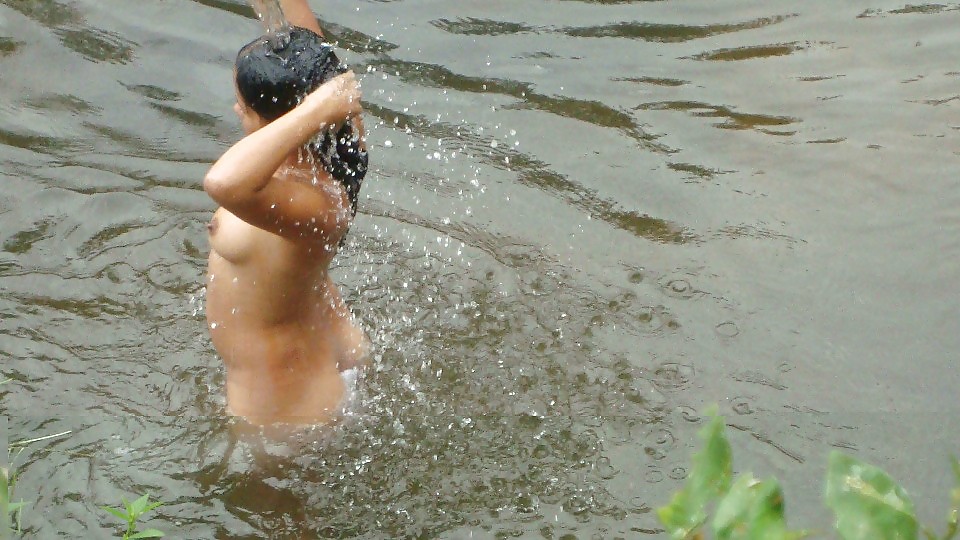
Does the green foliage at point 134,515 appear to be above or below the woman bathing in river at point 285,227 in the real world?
below

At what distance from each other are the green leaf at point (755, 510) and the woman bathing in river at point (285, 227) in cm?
189

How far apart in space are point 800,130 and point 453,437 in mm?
2318

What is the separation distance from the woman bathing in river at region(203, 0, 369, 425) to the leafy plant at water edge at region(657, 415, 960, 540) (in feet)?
5.97

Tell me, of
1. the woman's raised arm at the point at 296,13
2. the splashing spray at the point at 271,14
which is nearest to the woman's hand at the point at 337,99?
the splashing spray at the point at 271,14

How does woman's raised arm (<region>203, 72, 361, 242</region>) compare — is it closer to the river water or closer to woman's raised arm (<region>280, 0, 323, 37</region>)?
woman's raised arm (<region>280, 0, 323, 37</region>)

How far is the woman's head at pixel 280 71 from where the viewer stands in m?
2.95

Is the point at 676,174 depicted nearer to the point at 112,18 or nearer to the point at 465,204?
the point at 465,204

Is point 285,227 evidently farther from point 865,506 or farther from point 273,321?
point 865,506

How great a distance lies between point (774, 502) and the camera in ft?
3.58

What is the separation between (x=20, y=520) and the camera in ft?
10.9

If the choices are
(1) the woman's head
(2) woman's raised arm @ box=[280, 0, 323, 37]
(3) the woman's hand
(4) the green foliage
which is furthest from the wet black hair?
(4) the green foliage

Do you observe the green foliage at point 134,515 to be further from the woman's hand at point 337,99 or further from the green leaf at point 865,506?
the green leaf at point 865,506

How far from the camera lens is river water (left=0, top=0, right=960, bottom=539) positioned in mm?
3469

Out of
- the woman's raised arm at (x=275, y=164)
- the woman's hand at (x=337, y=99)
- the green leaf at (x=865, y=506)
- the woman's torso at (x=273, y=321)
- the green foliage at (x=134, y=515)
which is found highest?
the green leaf at (x=865, y=506)
